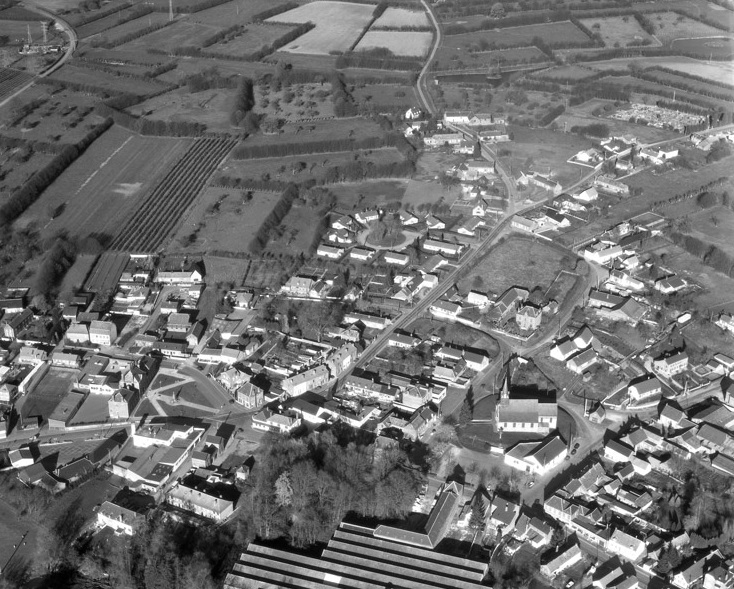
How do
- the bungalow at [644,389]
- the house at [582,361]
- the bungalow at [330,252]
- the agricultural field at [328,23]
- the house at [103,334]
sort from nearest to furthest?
the bungalow at [644,389] → the house at [582,361] → the house at [103,334] → the bungalow at [330,252] → the agricultural field at [328,23]

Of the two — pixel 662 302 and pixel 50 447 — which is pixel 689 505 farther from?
pixel 50 447

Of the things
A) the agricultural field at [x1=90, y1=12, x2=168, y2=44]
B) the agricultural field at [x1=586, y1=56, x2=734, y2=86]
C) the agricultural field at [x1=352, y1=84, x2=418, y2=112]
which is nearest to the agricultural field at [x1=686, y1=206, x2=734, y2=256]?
the agricultural field at [x1=352, y1=84, x2=418, y2=112]

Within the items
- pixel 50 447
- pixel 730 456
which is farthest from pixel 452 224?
pixel 50 447

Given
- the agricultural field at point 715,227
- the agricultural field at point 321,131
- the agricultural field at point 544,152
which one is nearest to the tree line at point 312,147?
the agricultural field at point 321,131

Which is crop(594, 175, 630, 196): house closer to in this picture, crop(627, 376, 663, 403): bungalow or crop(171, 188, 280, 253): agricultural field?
crop(171, 188, 280, 253): agricultural field

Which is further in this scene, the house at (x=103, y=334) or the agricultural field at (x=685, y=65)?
the agricultural field at (x=685, y=65)

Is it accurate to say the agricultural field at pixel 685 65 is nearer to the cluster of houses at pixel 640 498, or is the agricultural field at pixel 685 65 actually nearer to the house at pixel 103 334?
the cluster of houses at pixel 640 498
